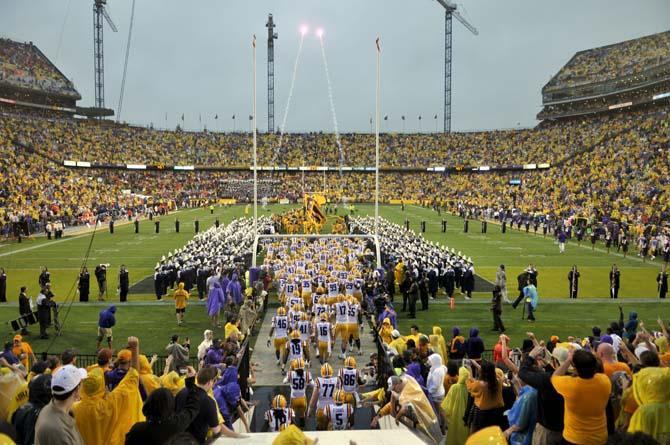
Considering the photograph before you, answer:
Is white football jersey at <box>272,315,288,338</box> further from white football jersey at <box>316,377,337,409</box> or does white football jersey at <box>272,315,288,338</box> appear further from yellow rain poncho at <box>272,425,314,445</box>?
yellow rain poncho at <box>272,425,314,445</box>

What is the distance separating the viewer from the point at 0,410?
4.38 metres

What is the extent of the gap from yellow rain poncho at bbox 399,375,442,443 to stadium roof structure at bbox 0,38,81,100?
2416 inches

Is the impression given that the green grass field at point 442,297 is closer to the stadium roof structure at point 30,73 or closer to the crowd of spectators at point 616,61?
the stadium roof structure at point 30,73

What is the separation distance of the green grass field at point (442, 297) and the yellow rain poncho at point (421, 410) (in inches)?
286

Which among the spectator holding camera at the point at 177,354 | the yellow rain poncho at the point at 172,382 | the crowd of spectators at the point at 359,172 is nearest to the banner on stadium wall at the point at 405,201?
the crowd of spectators at the point at 359,172

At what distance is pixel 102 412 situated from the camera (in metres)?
4.02

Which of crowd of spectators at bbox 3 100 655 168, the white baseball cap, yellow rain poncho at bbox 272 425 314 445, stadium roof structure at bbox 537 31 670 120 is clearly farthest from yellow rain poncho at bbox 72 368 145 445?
crowd of spectators at bbox 3 100 655 168

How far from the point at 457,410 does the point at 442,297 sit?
511 inches

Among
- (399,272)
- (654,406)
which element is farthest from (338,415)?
(399,272)

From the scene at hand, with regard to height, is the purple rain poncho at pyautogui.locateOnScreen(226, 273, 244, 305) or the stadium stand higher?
the stadium stand

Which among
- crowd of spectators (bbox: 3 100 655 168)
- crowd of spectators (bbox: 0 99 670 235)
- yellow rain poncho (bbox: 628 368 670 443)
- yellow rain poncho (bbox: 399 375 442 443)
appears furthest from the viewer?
crowd of spectators (bbox: 3 100 655 168)

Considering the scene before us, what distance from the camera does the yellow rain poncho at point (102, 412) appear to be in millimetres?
4000

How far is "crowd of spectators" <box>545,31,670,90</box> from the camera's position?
5712 cm

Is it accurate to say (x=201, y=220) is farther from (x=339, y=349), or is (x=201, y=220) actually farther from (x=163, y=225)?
(x=339, y=349)
